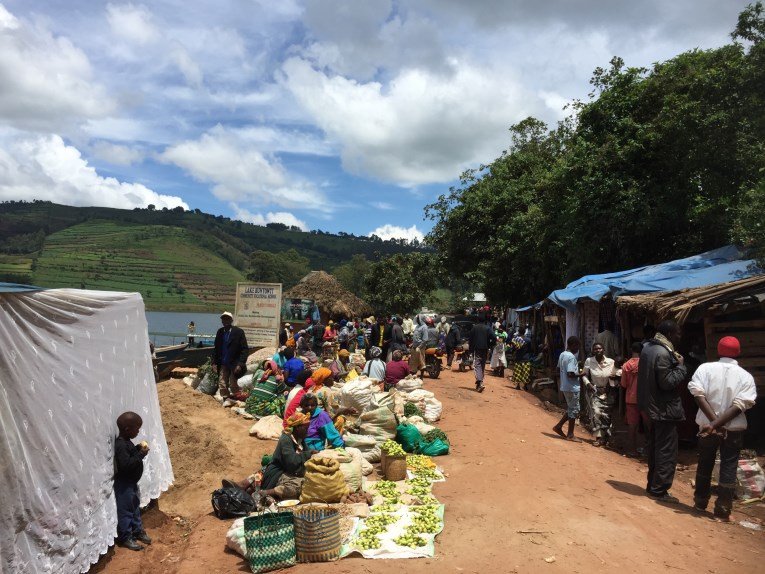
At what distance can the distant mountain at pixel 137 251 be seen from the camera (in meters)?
80.6

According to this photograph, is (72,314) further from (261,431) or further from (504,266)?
(504,266)

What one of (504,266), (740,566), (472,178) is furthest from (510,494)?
(472,178)

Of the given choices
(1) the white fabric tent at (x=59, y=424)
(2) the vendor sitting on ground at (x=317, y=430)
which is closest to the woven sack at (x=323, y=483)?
(2) the vendor sitting on ground at (x=317, y=430)

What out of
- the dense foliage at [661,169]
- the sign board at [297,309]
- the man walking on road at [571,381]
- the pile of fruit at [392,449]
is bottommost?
the pile of fruit at [392,449]

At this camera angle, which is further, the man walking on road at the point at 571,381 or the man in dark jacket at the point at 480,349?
the man in dark jacket at the point at 480,349

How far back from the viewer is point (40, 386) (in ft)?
14.4

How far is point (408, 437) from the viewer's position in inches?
339

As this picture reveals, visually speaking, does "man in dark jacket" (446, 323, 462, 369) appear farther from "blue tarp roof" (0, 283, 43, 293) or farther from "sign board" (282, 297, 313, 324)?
"blue tarp roof" (0, 283, 43, 293)

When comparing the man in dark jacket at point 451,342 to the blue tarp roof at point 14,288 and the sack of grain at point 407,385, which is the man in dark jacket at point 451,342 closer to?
the sack of grain at point 407,385

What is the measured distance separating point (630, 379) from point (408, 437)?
11.9 feet

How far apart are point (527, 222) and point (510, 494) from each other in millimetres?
17051

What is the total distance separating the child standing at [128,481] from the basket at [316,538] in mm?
1709

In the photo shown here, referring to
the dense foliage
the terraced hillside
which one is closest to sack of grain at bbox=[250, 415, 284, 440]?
the dense foliage

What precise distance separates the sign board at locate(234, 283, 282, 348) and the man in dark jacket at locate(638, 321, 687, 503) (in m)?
8.49
